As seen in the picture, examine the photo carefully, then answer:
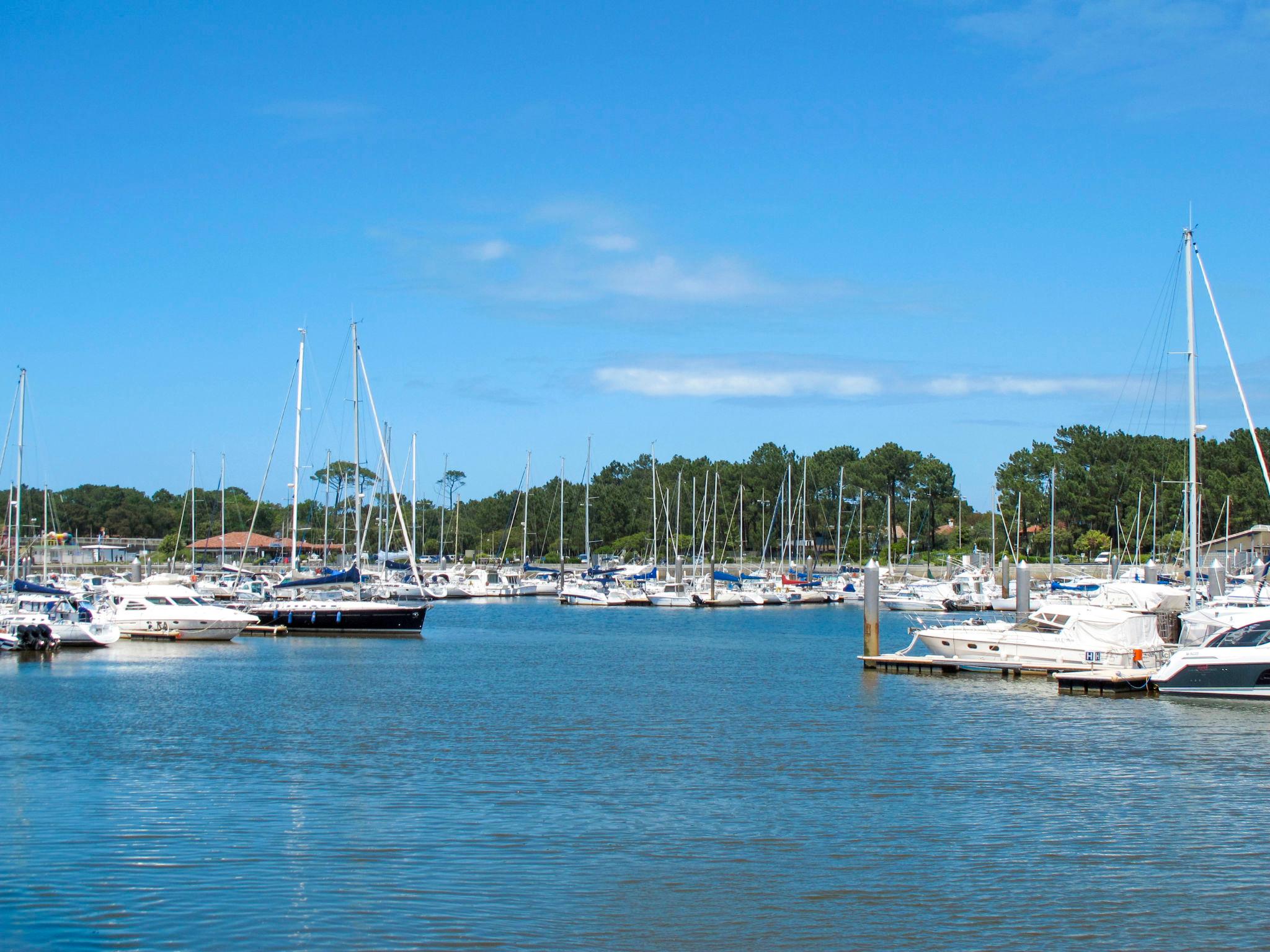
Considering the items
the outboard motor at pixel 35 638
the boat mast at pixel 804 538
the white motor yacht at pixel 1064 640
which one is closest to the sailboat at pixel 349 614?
the outboard motor at pixel 35 638

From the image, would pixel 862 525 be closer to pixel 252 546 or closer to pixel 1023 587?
pixel 252 546

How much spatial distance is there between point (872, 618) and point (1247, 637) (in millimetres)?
14135

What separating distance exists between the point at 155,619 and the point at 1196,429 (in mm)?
43329

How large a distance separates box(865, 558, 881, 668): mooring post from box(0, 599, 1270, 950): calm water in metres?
5.86

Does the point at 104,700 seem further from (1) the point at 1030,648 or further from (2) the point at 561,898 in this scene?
(1) the point at 1030,648

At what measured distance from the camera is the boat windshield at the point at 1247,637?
117ft

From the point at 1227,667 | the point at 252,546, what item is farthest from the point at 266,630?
the point at 252,546

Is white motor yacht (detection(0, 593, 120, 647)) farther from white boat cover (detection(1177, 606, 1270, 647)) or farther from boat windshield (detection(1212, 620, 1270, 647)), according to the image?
boat windshield (detection(1212, 620, 1270, 647))

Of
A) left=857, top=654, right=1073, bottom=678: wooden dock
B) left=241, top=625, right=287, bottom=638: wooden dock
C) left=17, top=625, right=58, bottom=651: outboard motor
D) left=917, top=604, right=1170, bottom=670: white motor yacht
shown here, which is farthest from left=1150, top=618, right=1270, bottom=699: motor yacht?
left=241, top=625, right=287, bottom=638: wooden dock

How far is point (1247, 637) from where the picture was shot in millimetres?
36125

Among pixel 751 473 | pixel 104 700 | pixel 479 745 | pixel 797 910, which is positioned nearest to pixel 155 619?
pixel 104 700

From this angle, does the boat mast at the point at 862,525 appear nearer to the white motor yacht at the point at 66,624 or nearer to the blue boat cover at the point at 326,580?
the blue boat cover at the point at 326,580

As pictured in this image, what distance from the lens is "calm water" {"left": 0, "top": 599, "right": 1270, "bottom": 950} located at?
613 inches

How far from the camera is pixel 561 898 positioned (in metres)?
16.5
